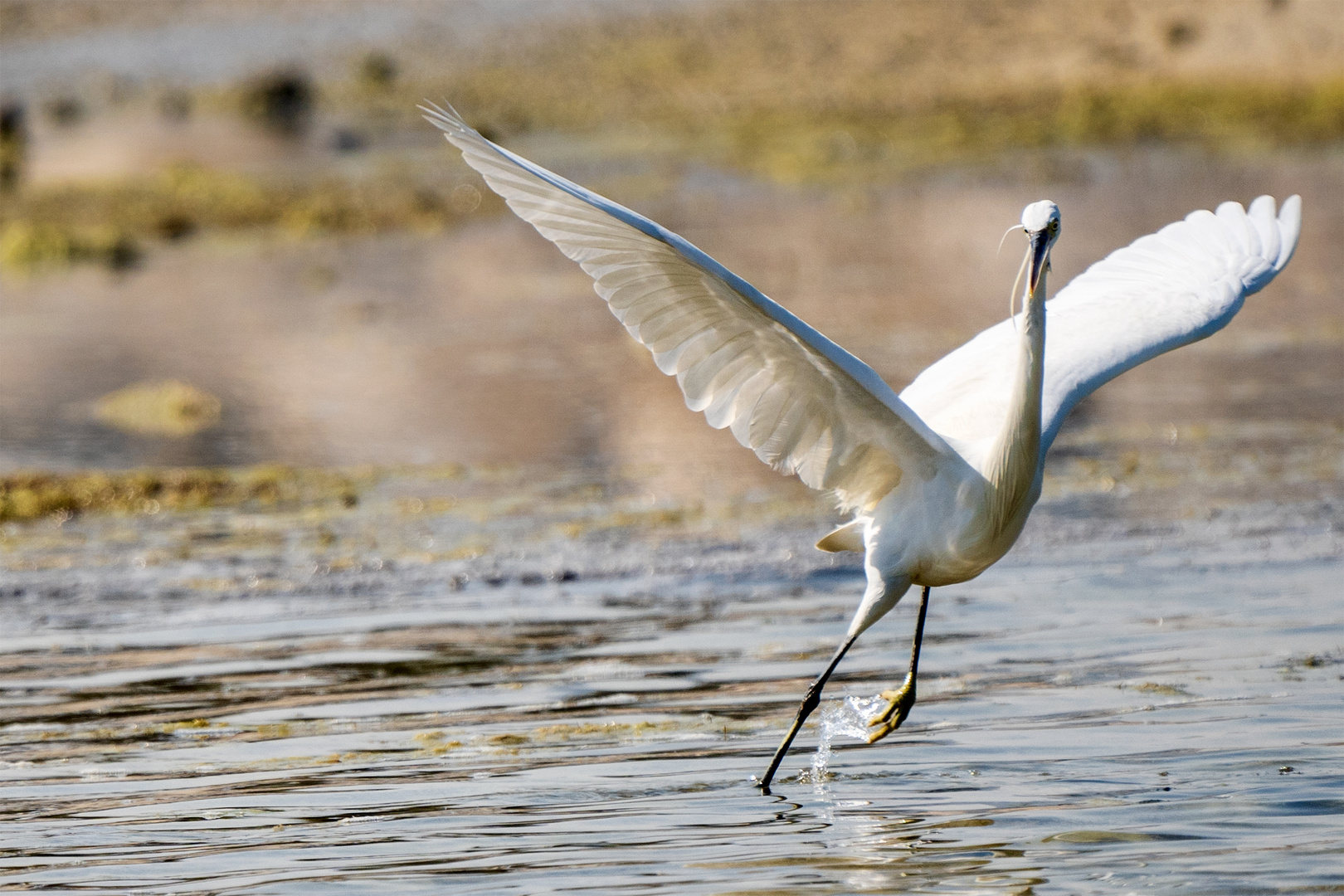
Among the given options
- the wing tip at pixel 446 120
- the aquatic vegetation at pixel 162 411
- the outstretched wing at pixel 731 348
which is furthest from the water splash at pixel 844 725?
the aquatic vegetation at pixel 162 411

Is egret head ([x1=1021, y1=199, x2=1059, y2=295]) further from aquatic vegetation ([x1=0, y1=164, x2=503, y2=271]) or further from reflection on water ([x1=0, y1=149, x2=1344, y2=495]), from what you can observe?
aquatic vegetation ([x1=0, y1=164, x2=503, y2=271])

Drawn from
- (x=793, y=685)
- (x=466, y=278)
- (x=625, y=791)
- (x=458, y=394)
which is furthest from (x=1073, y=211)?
(x=625, y=791)

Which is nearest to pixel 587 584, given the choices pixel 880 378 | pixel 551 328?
pixel 880 378

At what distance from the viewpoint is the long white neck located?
19.3ft

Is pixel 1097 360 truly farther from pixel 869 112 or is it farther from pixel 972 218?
pixel 869 112

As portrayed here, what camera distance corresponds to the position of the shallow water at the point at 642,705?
556 centimetres

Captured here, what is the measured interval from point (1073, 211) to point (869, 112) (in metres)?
12.2

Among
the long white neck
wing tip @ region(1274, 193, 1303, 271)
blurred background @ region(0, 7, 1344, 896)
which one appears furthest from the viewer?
wing tip @ region(1274, 193, 1303, 271)

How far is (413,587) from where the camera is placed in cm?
951

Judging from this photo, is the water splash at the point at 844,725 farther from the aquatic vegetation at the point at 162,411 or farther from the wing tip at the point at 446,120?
the aquatic vegetation at the point at 162,411

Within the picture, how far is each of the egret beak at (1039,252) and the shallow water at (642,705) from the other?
1.69 meters

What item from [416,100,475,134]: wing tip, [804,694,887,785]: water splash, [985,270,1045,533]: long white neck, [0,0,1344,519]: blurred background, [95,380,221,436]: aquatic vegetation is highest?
[0,0,1344,519]: blurred background

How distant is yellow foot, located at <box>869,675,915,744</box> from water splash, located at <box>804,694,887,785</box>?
2.1 inches

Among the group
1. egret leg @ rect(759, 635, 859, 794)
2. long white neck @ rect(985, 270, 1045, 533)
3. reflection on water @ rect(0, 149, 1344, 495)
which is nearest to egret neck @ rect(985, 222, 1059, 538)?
long white neck @ rect(985, 270, 1045, 533)
